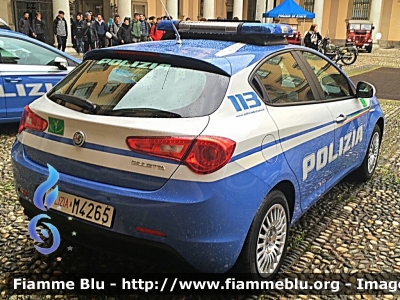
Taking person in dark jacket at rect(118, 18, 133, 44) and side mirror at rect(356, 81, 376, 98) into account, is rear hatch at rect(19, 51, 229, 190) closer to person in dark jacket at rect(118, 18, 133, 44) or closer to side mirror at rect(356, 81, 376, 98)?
side mirror at rect(356, 81, 376, 98)

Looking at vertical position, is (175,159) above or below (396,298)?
above

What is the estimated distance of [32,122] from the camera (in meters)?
2.88

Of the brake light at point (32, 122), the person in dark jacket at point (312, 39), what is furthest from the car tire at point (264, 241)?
the person in dark jacket at point (312, 39)

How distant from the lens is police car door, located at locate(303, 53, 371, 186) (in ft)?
12.4

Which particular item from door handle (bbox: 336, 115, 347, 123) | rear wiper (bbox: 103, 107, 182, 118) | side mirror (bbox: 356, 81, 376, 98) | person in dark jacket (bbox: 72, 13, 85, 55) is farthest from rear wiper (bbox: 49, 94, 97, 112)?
person in dark jacket (bbox: 72, 13, 85, 55)

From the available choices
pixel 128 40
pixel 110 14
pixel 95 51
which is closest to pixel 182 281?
pixel 95 51

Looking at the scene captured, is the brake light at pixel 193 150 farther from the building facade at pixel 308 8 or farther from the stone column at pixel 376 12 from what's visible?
the stone column at pixel 376 12

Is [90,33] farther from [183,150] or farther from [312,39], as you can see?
[183,150]

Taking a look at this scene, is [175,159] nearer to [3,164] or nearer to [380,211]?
[380,211]

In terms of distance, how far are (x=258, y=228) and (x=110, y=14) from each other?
2712 centimetres

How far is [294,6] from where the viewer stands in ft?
82.2

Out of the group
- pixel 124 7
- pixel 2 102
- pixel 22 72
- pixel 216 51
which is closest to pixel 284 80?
pixel 216 51

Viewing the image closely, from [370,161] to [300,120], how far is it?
223cm

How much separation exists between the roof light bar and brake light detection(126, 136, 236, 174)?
1.33 m
